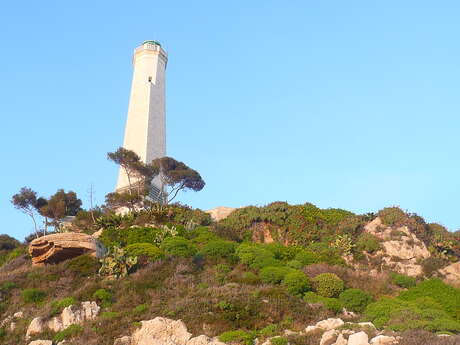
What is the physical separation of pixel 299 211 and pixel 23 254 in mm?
17096

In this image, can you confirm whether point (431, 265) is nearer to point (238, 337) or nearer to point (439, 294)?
point (439, 294)

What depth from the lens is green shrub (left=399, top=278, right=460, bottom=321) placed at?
2480cm

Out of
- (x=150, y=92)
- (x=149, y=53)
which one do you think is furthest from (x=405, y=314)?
(x=149, y=53)

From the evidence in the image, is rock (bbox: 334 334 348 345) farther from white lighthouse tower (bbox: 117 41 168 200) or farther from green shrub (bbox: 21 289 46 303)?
white lighthouse tower (bbox: 117 41 168 200)

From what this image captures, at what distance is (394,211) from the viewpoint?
36.0 metres

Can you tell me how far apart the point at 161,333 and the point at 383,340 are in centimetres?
769

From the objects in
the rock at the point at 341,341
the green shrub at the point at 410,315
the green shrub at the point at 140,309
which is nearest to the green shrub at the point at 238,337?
the rock at the point at 341,341

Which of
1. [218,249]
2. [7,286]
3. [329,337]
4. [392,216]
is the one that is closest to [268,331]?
[329,337]

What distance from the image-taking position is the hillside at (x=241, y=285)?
828 inches

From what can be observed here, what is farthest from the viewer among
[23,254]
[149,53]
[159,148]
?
[149,53]

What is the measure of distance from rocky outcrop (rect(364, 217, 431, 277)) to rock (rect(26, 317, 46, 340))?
18574mm

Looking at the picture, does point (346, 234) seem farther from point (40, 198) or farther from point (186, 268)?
point (40, 198)

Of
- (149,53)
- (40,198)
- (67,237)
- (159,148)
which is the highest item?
(149,53)

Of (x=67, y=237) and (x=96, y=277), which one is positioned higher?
(x=67, y=237)
